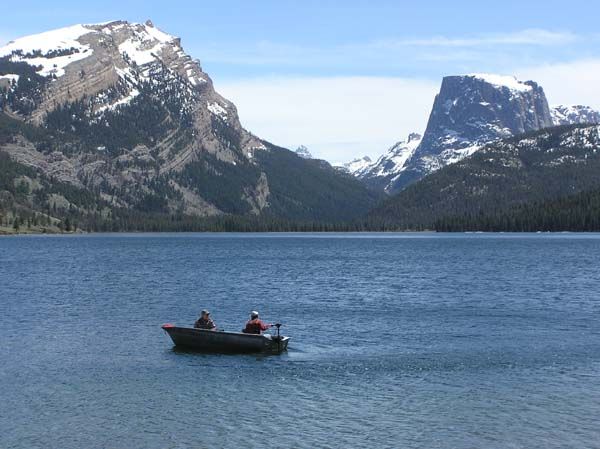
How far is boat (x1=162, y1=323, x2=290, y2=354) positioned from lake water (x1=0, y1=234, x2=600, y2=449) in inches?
71.0

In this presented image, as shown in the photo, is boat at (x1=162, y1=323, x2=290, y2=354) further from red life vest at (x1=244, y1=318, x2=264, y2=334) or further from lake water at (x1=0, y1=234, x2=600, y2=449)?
lake water at (x1=0, y1=234, x2=600, y2=449)

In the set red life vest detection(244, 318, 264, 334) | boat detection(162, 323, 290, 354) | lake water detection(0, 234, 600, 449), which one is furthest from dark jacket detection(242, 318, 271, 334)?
lake water detection(0, 234, 600, 449)

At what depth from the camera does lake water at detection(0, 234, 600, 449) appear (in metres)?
41.2

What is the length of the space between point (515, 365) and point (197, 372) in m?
24.7

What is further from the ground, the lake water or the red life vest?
the red life vest

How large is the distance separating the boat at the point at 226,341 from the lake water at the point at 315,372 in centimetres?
180

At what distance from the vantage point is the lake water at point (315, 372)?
135 ft

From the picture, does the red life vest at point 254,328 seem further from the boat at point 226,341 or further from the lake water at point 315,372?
the lake water at point 315,372

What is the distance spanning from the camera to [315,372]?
56906mm

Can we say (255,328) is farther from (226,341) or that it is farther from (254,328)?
(226,341)

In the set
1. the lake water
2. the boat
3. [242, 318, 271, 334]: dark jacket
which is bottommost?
the lake water

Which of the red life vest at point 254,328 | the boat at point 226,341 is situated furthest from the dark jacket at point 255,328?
the boat at point 226,341

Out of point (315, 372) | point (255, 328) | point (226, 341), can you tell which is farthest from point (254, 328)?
point (315, 372)

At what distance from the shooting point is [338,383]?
52.7 metres
